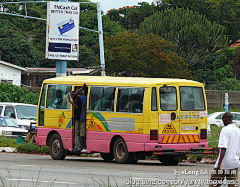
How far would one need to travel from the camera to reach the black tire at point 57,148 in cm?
1764

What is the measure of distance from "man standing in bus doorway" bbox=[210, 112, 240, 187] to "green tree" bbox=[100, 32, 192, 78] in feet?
110

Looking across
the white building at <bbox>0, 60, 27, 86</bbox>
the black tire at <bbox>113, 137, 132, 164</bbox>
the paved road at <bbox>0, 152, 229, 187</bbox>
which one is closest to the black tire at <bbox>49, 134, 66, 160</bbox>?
the paved road at <bbox>0, 152, 229, 187</bbox>

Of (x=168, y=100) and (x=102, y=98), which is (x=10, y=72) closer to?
(x=102, y=98)

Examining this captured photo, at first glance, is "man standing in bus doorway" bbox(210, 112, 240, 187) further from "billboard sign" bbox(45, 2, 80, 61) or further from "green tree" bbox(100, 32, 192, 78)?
"green tree" bbox(100, 32, 192, 78)

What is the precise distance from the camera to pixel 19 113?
88.7 feet

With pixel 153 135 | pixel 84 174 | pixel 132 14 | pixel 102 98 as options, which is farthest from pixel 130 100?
→ pixel 132 14

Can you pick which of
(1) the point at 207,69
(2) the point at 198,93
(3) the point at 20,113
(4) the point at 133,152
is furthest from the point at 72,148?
(1) the point at 207,69

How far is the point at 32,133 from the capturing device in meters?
20.1

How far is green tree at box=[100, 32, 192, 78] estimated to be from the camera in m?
42.2

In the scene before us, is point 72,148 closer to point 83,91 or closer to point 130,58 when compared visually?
point 83,91

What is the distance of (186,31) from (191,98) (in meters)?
35.2

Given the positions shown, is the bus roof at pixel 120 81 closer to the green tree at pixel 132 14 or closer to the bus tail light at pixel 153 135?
the bus tail light at pixel 153 135

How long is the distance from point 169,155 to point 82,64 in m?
46.7

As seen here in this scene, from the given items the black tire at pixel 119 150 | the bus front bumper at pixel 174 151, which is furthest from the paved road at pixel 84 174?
the bus front bumper at pixel 174 151
